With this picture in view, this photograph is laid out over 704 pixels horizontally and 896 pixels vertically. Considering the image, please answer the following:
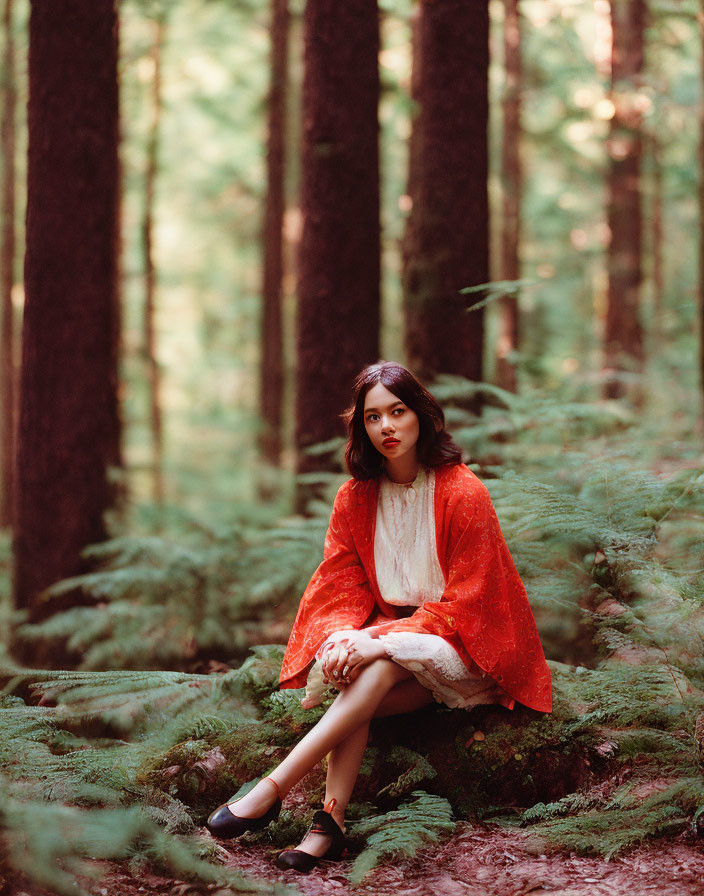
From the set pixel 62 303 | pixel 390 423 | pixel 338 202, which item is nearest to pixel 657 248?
pixel 338 202

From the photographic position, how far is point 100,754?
3.50m

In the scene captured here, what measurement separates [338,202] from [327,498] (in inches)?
101

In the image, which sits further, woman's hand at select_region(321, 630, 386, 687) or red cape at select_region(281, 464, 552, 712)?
red cape at select_region(281, 464, 552, 712)

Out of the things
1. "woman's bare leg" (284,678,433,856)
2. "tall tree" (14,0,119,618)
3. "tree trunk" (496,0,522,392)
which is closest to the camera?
"woman's bare leg" (284,678,433,856)

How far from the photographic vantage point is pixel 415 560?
3.87 m

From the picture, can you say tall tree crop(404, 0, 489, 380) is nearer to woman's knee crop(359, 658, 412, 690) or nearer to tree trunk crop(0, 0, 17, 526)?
woman's knee crop(359, 658, 412, 690)

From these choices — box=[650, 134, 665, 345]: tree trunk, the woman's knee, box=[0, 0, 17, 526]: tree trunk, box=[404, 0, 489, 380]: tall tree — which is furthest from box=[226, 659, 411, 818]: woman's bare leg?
box=[650, 134, 665, 345]: tree trunk

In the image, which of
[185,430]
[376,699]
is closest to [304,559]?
[376,699]

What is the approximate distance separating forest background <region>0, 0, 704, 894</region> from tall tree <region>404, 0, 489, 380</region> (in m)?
0.03

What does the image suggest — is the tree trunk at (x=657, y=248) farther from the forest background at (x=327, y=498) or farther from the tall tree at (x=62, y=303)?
the tall tree at (x=62, y=303)

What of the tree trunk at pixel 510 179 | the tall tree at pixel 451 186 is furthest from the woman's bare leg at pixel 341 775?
the tree trunk at pixel 510 179

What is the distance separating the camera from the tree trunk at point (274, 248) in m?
13.1

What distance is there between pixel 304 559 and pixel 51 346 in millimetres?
2632

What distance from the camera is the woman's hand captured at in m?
3.33
